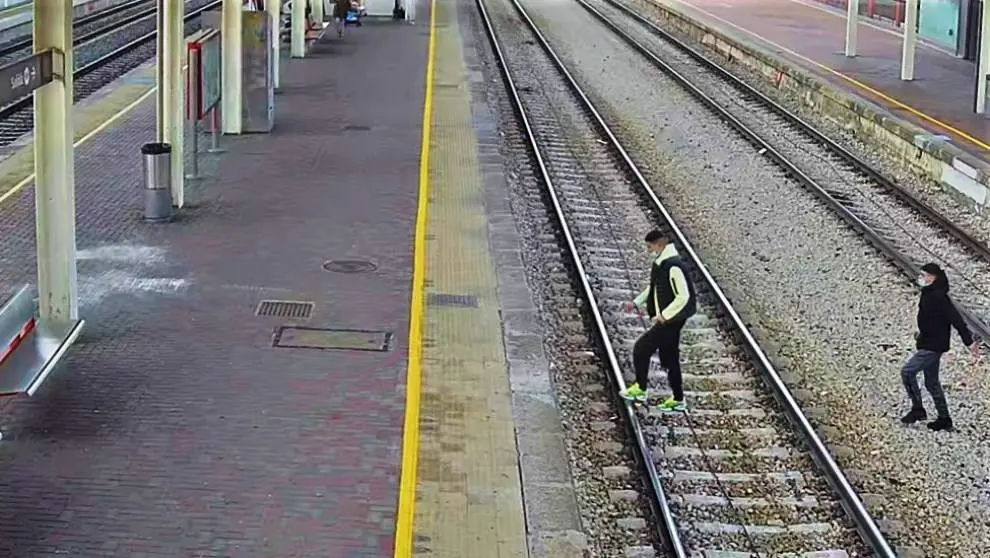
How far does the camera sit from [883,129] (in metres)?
19.6

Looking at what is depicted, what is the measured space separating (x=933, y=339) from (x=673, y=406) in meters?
1.74

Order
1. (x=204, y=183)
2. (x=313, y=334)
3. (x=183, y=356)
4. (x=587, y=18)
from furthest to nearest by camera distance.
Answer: (x=587, y=18) < (x=204, y=183) < (x=313, y=334) < (x=183, y=356)

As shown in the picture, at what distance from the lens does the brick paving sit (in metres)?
6.85

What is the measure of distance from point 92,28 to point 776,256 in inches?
987

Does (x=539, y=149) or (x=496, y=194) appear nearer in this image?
(x=496, y=194)

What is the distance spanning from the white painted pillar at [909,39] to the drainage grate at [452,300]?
13.7 metres

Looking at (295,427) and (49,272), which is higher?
(49,272)

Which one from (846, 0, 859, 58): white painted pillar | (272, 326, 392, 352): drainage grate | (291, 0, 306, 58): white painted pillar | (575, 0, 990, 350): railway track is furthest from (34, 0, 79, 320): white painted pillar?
(846, 0, 859, 58): white painted pillar

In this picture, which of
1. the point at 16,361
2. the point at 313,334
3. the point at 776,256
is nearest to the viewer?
the point at 16,361

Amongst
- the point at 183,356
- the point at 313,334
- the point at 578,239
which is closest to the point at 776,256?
the point at 578,239

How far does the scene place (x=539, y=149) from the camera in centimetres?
1952

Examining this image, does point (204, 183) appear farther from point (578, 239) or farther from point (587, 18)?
point (587, 18)

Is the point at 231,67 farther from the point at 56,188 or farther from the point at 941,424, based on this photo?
the point at 941,424

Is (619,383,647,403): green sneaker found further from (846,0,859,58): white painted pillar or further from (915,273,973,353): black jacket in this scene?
(846,0,859,58): white painted pillar
